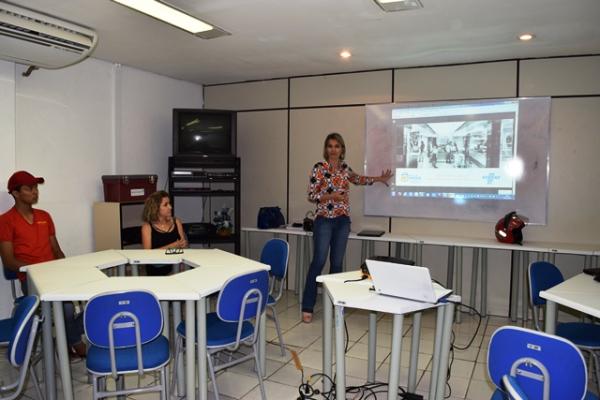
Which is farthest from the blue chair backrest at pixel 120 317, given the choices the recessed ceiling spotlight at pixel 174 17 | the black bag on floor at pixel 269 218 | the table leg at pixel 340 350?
the black bag on floor at pixel 269 218

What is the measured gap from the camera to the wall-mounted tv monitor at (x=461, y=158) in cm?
479

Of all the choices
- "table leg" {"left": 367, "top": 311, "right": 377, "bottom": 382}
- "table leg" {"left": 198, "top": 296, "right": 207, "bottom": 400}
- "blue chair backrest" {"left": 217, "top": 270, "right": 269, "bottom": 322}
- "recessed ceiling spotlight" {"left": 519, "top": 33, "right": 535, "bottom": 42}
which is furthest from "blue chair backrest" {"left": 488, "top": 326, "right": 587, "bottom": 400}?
"recessed ceiling spotlight" {"left": 519, "top": 33, "right": 535, "bottom": 42}

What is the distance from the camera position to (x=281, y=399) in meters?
3.09

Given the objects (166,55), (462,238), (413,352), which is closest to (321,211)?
(462,238)

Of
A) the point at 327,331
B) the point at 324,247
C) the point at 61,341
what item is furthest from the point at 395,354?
the point at 324,247

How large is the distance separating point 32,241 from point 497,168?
4480 mm

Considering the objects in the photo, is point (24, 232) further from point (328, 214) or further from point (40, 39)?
point (328, 214)

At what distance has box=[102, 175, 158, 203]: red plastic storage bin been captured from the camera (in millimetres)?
4852

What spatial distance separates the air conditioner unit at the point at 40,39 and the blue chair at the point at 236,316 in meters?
2.48

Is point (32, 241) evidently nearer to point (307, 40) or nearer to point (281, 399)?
point (281, 399)

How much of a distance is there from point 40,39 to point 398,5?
8.99 ft

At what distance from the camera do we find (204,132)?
5.66 m

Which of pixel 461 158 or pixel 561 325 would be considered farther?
pixel 461 158

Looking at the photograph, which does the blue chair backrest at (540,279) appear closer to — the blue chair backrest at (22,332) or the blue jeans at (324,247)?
the blue jeans at (324,247)
